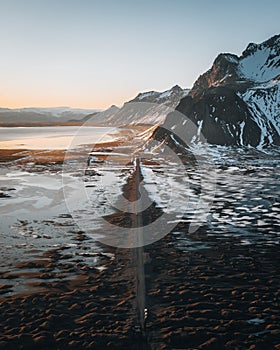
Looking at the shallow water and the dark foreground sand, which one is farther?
the shallow water

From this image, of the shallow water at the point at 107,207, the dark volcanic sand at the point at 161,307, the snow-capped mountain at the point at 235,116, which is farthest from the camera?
the snow-capped mountain at the point at 235,116

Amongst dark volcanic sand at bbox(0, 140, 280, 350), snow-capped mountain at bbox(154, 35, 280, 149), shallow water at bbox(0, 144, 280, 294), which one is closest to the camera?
dark volcanic sand at bbox(0, 140, 280, 350)

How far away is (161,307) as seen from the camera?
42.5 feet

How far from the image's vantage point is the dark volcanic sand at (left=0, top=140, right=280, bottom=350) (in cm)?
1109

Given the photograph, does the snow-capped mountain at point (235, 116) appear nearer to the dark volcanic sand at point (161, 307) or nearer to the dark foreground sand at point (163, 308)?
the dark volcanic sand at point (161, 307)

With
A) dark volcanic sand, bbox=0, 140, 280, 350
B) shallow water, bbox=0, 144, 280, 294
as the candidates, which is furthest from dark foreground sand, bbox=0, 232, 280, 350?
shallow water, bbox=0, 144, 280, 294

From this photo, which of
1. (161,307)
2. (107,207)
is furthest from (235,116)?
(161,307)

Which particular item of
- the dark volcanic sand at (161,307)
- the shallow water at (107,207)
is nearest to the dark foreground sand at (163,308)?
the dark volcanic sand at (161,307)

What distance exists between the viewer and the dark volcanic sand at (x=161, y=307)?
11094mm

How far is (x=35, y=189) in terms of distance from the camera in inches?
1326

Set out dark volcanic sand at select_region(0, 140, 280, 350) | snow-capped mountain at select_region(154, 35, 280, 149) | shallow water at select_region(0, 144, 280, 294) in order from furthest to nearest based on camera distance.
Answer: snow-capped mountain at select_region(154, 35, 280, 149), shallow water at select_region(0, 144, 280, 294), dark volcanic sand at select_region(0, 140, 280, 350)

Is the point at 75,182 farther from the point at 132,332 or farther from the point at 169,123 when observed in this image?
the point at 169,123

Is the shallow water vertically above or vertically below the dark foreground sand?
above

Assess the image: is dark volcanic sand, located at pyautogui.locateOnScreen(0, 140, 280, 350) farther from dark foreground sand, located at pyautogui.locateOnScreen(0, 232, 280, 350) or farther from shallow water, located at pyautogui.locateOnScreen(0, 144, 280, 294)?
shallow water, located at pyautogui.locateOnScreen(0, 144, 280, 294)
